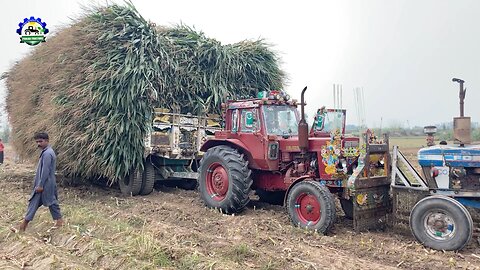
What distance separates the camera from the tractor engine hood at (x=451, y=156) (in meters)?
6.27

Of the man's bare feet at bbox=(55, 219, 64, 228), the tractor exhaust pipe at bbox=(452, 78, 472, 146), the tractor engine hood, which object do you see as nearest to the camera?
the tractor engine hood

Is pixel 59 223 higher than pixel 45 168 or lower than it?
lower

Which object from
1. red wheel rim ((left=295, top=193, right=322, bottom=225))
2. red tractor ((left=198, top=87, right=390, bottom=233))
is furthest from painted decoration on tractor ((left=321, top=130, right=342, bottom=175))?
red wheel rim ((left=295, top=193, right=322, bottom=225))

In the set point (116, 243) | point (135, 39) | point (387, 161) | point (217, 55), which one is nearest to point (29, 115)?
point (135, 39)

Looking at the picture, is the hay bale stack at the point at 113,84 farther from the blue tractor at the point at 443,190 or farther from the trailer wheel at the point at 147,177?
the blue tractor at the point at 443,190

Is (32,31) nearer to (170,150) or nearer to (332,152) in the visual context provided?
(170,150)

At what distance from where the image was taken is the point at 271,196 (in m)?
9.30

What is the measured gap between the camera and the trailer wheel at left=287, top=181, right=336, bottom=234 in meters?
6.77

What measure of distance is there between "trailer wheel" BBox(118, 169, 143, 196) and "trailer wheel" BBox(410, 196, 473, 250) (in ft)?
19.4

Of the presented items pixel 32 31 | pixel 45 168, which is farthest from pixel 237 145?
pixel 32 31

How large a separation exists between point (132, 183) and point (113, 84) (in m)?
2.20

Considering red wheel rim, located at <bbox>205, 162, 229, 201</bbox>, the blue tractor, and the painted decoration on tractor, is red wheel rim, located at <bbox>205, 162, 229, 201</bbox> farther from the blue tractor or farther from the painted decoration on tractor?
the blue tractor

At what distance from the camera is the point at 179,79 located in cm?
1044

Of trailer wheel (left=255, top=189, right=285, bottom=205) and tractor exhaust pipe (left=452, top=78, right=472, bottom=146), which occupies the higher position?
tractor exhaust pipe (left=452, top=78, right=472, bottom=146)
